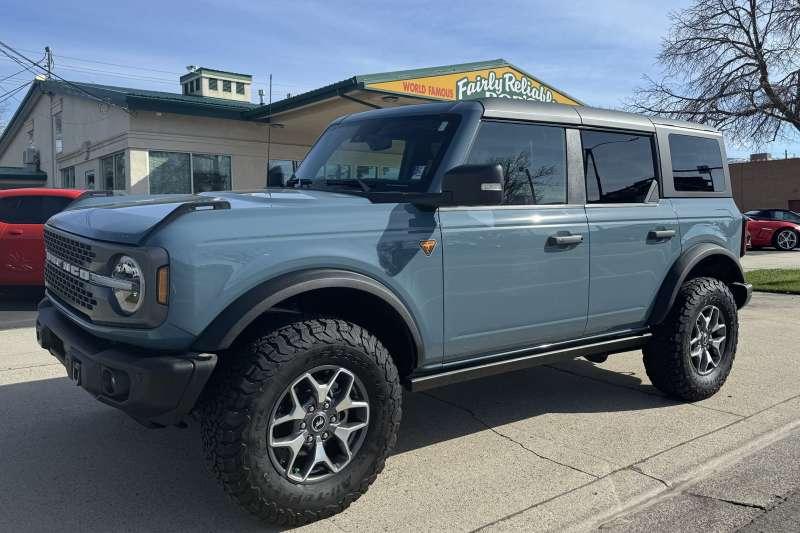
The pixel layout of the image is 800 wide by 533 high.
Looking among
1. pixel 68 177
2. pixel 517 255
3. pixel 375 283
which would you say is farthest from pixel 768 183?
pixel 375 283

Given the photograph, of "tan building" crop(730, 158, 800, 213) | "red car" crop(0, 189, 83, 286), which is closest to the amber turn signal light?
"red car" crop(0, 189, 83, 286)

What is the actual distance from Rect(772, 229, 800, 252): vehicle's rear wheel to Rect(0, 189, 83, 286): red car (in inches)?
884

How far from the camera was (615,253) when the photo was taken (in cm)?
420

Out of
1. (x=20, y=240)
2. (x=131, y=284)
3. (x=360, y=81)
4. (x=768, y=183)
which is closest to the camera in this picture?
(x=131, y=284)

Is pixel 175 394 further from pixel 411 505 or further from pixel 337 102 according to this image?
pixel 337 102

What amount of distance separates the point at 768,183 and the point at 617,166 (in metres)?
42.4

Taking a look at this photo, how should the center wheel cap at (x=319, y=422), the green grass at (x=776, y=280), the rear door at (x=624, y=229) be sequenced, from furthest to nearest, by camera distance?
1. the green grass at (x=776, y=280)
2. the rear door at (x=624, y=229)
3. the center wheel cap at (x=319, y=422)

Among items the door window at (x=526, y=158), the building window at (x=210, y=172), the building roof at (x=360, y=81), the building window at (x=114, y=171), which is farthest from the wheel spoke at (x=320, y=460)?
the building window at (x=114, y=171)

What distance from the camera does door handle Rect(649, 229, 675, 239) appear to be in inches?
173

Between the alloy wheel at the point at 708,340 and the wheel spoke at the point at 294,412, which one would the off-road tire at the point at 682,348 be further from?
the wheel spoke at the point at 294,412

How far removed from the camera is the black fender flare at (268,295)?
2.74 meters

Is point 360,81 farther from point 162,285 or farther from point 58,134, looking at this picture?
point 58,134

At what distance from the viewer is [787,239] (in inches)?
899

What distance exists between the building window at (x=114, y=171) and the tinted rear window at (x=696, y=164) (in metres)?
14.6
